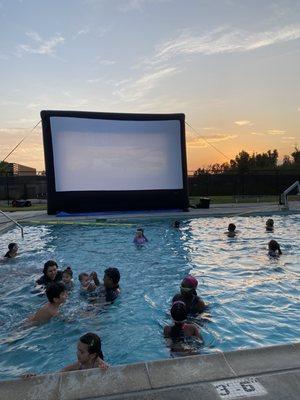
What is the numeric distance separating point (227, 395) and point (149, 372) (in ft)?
2.32

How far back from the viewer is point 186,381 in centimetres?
346

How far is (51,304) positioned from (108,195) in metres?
15.5

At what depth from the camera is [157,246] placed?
13.2 metres

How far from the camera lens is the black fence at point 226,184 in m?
33.1

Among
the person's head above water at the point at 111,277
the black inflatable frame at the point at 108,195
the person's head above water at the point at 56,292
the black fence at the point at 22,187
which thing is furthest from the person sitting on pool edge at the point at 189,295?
the black fence at the point at 22,187

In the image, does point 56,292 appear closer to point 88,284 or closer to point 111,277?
point 111,277

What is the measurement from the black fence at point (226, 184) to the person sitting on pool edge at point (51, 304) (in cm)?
2744

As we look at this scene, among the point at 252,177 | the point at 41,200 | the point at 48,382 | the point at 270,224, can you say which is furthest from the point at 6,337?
the point at 252,177

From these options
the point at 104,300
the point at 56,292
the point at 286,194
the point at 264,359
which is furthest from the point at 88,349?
the point at 286,194

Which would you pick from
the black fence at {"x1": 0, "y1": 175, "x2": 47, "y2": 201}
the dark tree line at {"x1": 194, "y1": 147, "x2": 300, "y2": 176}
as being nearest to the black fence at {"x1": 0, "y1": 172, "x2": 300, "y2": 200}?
the black fence at {"x1": 0, "y1": 175, "x2": 47, "y2": 201}

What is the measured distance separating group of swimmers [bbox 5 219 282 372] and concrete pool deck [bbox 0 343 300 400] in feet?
1.10

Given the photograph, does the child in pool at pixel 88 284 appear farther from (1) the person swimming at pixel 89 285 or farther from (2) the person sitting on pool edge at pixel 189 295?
(2) the person sitting on pool edge at pixel 189 295

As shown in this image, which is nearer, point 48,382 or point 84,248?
point 48,382

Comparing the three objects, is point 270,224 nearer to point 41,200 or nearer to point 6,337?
point 6,337
